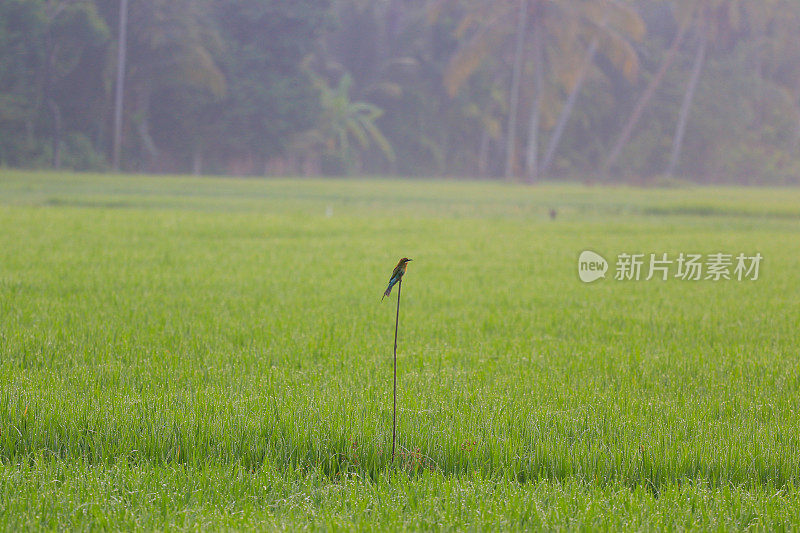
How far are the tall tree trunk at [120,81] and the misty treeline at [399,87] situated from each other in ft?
0.45

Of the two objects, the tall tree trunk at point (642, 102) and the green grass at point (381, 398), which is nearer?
the green grass at point (381, 398)

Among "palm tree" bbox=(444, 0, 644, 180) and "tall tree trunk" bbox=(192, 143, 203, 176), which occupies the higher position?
"palm tree" bbox=(444, 0, 644, 180)

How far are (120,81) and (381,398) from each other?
30912 millimetres

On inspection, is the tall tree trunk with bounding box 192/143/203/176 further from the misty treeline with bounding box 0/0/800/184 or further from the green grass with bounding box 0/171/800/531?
the green grass with bounding box 0/171/800/531

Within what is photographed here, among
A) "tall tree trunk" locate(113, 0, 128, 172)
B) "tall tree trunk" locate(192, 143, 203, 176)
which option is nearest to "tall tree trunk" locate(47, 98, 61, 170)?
"tall tree trunk" locate(113, 0, 128, 172)

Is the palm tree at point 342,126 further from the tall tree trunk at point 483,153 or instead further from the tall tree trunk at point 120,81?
the tall tree trunk at point 120,81

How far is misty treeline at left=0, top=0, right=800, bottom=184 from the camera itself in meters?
33.2

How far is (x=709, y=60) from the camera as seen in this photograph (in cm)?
4841

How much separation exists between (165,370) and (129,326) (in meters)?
1.22

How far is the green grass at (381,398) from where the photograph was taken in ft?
8.39

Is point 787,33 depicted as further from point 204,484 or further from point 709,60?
point 204,484

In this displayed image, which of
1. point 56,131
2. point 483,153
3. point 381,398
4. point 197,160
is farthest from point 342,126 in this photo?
point 381,398

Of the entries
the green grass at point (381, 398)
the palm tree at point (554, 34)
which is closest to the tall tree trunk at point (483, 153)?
the palm tree at point (554, 34)

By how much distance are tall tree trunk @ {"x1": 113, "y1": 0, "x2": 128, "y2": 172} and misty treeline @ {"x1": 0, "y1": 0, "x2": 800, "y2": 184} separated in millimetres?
139
